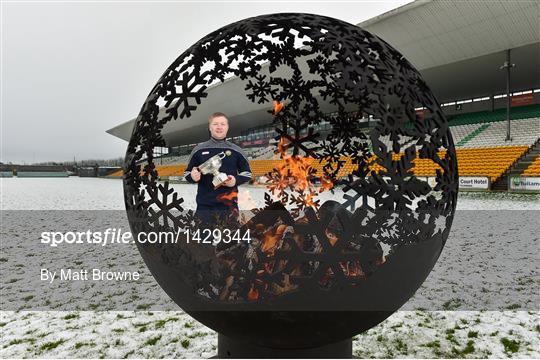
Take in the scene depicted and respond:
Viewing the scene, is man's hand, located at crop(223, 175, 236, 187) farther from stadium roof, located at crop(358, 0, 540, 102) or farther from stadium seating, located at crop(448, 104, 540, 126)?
stadium seating, located at crop(448, 104, 540, 126)

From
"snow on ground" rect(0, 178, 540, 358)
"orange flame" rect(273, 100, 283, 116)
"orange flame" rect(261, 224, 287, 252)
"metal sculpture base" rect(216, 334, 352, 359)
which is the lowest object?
"snow on ground" rect(0, 178, 540, 358)

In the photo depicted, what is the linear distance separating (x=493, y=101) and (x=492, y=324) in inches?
1060

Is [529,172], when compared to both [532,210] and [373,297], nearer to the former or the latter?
[532,210]

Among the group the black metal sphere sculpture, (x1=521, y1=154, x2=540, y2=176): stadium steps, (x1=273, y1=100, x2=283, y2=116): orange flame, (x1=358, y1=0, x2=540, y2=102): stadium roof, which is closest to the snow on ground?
the black metal sphere sculpture

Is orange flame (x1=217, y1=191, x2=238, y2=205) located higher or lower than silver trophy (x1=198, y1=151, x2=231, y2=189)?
lower

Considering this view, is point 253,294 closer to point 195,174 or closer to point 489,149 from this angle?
point 195,174

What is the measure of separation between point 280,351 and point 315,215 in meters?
0.85

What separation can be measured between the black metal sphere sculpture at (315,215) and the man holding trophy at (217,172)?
38 centimetres

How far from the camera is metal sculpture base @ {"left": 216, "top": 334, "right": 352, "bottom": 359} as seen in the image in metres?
1.83

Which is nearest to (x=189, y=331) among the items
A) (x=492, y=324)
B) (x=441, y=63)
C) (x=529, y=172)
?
(x=492, y=324)

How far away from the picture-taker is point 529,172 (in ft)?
43.1

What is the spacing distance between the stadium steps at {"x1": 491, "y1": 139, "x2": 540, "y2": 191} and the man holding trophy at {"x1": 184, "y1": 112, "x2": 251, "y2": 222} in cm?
1468

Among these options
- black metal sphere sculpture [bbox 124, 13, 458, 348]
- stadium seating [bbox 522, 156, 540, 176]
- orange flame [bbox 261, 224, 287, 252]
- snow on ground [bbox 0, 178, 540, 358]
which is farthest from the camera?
stadium seating [bbox 522, 156, 540, 176]

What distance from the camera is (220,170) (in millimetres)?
2273
